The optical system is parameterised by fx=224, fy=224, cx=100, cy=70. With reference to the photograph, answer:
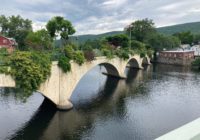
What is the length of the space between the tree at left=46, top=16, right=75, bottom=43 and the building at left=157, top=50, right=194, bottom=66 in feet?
143

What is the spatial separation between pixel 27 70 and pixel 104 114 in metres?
10.0

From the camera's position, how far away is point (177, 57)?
75.0 meters

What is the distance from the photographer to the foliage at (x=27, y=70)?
818 inches

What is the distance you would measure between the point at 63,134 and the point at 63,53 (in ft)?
34.5

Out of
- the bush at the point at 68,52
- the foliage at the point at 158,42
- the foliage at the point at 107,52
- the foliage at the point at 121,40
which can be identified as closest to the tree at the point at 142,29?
the foliage at the point at 158,42

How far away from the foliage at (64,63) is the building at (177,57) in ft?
180

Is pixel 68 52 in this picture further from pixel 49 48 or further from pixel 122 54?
pixel 122 54

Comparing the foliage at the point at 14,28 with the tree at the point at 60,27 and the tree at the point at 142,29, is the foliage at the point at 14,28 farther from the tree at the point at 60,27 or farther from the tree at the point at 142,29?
the tree at the point at 142,29

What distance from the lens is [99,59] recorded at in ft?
125

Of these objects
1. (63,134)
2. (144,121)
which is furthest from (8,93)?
(144,121)

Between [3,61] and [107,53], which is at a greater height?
[107,53]

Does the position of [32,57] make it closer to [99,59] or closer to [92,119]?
[92,119]

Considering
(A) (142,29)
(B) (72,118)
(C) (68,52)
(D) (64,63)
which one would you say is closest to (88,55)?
(C) (68,52)

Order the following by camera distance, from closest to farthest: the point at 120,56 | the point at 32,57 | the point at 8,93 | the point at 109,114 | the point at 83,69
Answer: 1. the point at 32,57
2. the point at 109,114
3. the point at 83,69
4. the point at 8,93
5. the point at 120,56
